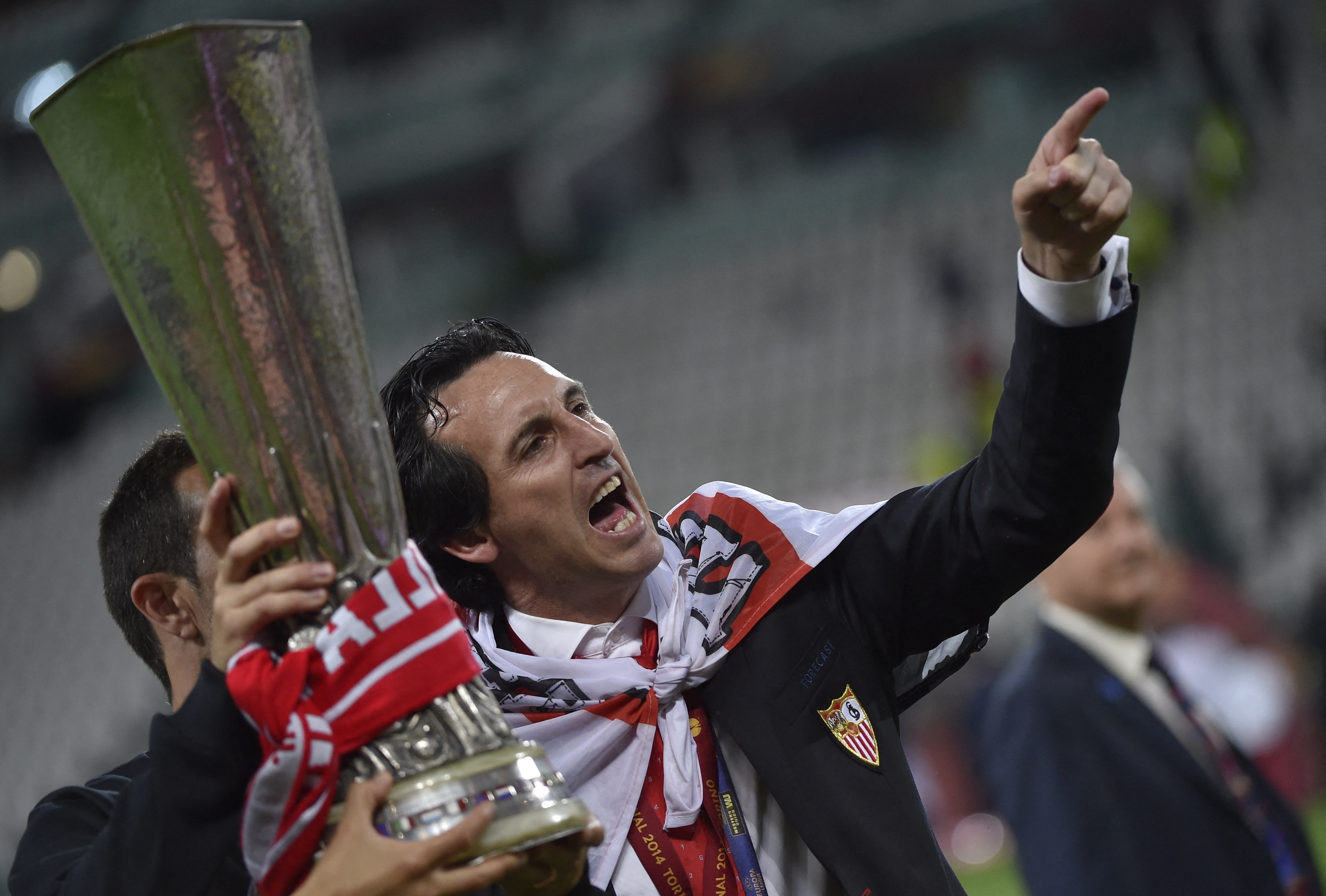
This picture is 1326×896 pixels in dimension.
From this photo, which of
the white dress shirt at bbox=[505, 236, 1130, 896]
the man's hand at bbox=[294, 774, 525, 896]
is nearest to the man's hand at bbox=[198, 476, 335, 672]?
the man's hand at bbox=[294, 774, 525, 896]

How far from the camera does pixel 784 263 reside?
13586 millimetres

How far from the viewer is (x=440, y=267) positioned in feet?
49.4

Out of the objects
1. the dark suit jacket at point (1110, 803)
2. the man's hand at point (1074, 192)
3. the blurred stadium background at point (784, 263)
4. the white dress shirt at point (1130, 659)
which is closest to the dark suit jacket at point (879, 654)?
the man's hand at point (1074, 192)

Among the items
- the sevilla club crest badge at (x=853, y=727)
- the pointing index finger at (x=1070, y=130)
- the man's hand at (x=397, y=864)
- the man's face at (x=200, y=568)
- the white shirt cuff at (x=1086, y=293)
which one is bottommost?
the sevilla club crest badge at (x=853, y=727)

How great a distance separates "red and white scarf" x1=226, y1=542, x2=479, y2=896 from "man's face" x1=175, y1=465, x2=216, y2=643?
51 cm

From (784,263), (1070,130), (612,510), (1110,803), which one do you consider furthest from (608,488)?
(784,263)

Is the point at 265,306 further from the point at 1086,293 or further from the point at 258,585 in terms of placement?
the point at 1086,293

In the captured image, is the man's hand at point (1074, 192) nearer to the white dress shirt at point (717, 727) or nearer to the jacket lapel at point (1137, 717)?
the white dress shirt at point (717, 727)

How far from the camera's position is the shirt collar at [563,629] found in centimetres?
185

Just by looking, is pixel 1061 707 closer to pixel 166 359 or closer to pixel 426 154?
pixel 166 359

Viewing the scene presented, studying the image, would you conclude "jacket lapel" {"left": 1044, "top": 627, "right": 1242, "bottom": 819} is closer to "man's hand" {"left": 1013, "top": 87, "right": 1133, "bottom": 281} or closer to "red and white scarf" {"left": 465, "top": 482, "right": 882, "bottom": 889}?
"red and white scarf" {"left": 465, "top": 482, "right": 882, "bottom": 889}

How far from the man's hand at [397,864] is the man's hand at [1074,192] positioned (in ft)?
2.64

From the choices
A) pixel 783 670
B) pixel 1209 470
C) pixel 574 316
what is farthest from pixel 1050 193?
pixel 574 316

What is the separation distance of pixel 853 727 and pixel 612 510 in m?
0.51
